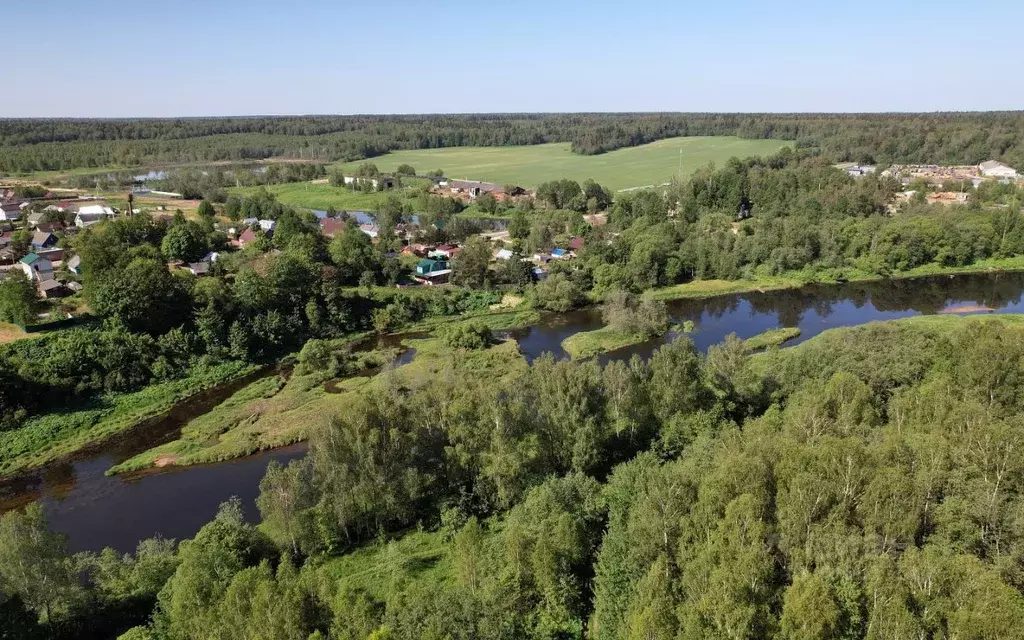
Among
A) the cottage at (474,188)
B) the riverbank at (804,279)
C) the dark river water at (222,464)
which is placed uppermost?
the cottage at (474,188)

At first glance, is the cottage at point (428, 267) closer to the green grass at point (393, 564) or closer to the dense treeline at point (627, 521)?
the dense treeline at point (627, 521)

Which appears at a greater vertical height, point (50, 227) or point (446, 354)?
point (50, 227)

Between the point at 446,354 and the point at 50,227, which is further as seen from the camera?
the point at 50,227

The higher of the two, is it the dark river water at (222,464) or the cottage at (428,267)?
the cottage at (428,267)

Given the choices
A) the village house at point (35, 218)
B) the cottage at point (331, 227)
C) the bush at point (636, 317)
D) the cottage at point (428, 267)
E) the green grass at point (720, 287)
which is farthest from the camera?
the cottage at point (331, 227)

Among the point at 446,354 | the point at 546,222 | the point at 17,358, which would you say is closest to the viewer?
the point at 17,358

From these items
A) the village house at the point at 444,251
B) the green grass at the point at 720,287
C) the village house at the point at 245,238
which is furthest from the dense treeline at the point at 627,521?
the village house at the point at 245,238

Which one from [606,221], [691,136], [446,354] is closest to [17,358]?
[446,354]

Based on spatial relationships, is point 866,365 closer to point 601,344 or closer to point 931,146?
point 601,344
